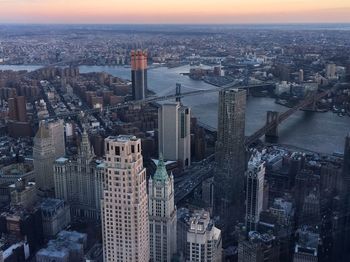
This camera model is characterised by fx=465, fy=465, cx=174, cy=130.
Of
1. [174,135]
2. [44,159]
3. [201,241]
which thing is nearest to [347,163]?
[201,241]

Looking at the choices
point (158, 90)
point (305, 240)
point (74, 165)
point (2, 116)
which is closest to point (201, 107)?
point (158, 90)

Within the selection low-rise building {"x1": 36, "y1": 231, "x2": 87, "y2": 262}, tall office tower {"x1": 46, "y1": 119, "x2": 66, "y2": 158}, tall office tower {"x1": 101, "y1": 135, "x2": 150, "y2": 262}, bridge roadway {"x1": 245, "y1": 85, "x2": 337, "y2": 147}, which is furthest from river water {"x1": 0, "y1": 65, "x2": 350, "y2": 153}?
tall office tower {"x1": 101, "y1": 135, "x2": 150, "y2": 262}

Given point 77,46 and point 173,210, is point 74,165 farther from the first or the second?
point 77,46

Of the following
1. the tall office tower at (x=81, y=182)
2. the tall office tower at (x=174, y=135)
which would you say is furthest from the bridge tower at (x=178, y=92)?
the tall office tower at (x=81, y=182)

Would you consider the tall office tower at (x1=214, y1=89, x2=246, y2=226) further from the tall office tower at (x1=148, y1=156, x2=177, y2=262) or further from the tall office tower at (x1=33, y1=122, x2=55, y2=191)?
the tall office tower at (x1=33, y1=122, x2=55, y2=191)

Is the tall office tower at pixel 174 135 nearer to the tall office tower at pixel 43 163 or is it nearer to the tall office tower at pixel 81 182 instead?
the tall office tower at pixel 81 182
